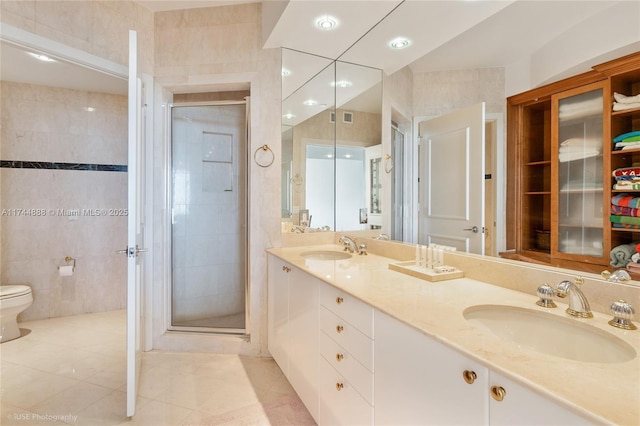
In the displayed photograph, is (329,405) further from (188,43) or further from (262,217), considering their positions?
(188,43)

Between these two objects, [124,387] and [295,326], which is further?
[124,387]

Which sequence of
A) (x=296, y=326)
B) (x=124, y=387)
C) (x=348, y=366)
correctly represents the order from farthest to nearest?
(x=124, y=387) < (x=296, y=326) < (x=348, y=366)

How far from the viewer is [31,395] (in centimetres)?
185

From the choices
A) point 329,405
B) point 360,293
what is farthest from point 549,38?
point 329,405

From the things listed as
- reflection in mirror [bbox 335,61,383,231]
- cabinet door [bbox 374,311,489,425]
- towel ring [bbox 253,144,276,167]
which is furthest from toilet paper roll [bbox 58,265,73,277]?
cabinet door [bbox 374,311,489,425]

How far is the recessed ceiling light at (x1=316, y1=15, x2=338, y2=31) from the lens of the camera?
1.94 meters

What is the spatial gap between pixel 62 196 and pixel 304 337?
3168 millimetres

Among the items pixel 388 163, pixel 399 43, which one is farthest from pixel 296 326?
pixel 399 43

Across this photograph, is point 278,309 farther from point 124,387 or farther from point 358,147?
point 358,147

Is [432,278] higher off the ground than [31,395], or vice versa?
[432,278]

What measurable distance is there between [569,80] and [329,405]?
1.54m

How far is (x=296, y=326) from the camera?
1778mm

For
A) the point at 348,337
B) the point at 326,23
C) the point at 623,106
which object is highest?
the point at 326,23

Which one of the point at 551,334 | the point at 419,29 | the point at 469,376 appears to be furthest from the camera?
the point at 419,29
